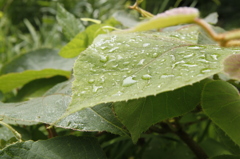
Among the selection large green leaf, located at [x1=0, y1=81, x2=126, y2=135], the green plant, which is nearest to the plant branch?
the green plant

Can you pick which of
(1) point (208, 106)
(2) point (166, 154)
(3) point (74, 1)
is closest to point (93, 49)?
(1) point (208, 106)

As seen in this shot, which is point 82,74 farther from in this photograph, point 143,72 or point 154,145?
point 154,145

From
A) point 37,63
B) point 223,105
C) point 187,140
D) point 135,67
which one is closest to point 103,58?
point 135,67

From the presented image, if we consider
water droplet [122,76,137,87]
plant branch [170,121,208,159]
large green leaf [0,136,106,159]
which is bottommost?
plant branch [170,121,208,159]

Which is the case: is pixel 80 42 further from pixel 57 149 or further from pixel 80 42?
pixel 57 149

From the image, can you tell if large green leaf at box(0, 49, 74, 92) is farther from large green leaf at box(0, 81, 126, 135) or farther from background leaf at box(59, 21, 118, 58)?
large green leaf at box(0, 81, 126, 135)
